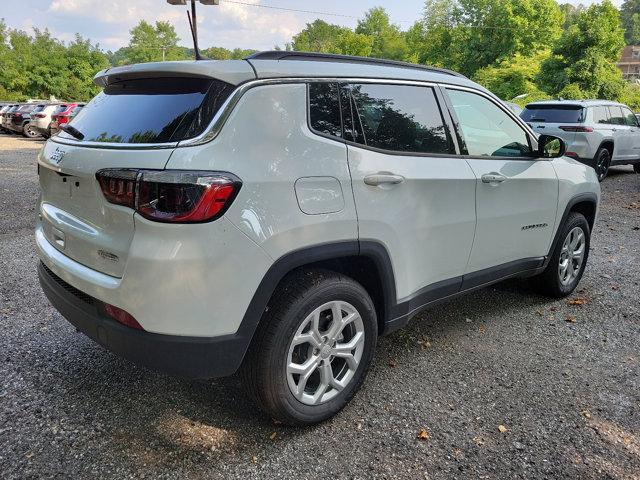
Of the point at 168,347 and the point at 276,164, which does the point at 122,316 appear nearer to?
the point at 168,347

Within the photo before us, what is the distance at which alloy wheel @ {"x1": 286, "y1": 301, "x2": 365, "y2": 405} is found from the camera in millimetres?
2512

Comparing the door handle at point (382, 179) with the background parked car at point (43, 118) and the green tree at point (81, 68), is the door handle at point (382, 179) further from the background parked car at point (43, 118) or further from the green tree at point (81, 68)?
the green tree at point (81, 68)

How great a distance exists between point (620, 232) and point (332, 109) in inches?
246

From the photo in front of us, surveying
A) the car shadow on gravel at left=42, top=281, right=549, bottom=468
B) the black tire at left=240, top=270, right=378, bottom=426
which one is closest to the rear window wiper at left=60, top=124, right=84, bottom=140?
the black tire at left=240, top=270, right=378, bottom=426

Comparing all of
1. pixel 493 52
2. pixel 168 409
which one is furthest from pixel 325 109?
pixel 493 52

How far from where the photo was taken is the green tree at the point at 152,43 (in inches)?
2711

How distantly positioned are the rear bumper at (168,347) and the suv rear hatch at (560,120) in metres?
10.2

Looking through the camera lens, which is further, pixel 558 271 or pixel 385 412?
pixel 558 271

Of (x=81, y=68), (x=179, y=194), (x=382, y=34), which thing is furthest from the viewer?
(x=382, y=34)

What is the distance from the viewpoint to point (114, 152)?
2240 millimetres

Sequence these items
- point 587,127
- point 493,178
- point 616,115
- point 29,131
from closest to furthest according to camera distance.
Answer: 1. point 493,178
2. point 587,127
3. point 616,115
4. point 29,131

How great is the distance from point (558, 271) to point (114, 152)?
12.0 feet

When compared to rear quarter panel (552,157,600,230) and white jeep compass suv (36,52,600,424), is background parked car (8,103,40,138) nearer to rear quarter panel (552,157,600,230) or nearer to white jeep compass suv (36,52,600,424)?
white jeep compass suv (36,52,600,424)

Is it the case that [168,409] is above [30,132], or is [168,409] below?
above
